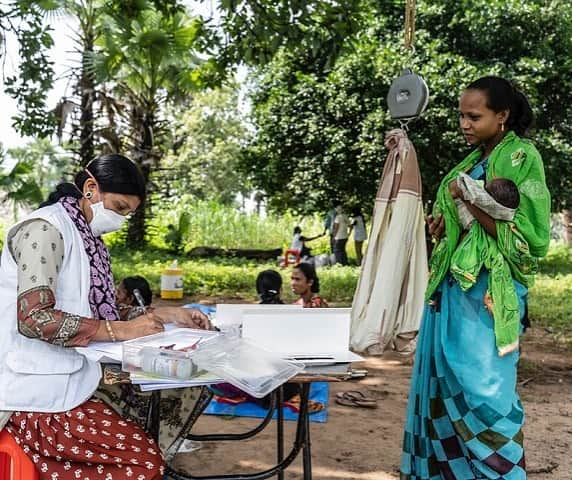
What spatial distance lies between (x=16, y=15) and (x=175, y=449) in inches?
209

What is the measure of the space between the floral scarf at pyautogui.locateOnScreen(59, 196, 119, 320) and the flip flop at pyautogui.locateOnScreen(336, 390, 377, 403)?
8.49 ft

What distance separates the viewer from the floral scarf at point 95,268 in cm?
214

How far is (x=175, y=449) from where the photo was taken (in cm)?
273

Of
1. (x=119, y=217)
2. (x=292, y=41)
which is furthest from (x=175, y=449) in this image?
(x=292, y=41)

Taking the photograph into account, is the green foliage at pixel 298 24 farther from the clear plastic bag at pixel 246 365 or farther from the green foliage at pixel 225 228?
the green foliage at pixel 225 228

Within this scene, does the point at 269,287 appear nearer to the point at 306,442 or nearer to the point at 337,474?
the point at 337,474

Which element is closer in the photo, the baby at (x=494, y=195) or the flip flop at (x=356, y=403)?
the baby at (x=494, y=195)

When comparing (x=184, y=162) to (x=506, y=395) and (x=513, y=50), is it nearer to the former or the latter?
(x=513, y=50)

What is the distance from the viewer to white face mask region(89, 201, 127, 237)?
2.17m

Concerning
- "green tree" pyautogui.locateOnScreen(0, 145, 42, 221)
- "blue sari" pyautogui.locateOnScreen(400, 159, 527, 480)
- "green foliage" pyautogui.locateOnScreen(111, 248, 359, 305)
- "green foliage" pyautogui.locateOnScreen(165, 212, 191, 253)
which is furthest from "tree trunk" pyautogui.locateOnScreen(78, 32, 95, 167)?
"blue sari" pyautogui.locateOnScreen(400, 159, 527, 480)

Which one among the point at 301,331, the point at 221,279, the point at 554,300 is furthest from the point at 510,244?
the point at 221,279

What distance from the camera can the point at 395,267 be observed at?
293 centimetres

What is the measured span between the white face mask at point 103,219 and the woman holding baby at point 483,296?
117 centimetres

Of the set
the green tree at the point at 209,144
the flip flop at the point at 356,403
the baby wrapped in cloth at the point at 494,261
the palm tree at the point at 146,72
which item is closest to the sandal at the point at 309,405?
the flip flop at the point at 356,403
